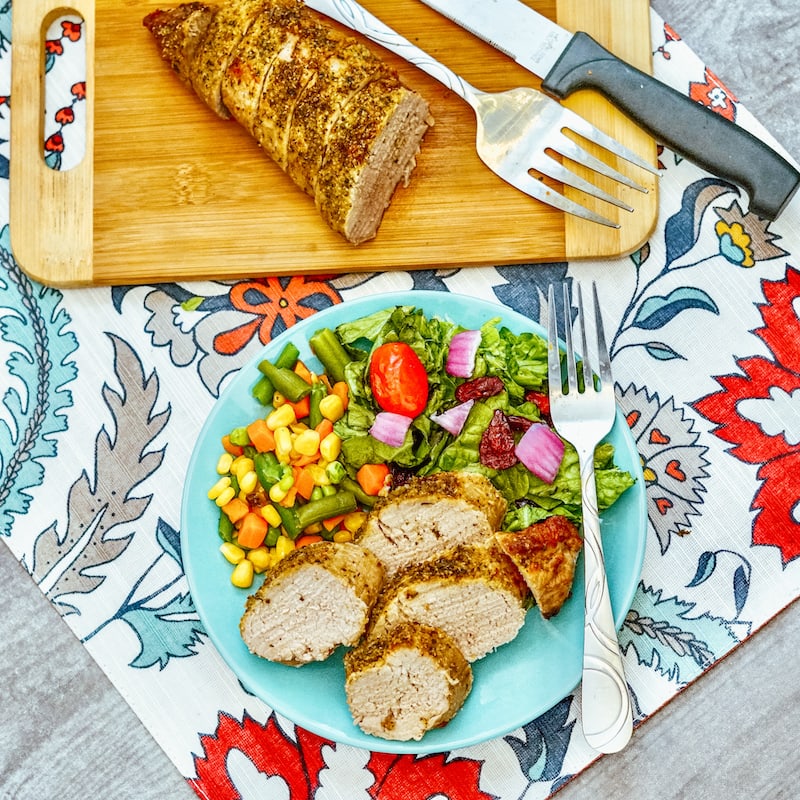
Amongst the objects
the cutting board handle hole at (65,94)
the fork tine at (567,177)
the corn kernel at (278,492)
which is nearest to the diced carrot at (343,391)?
the corn kernel at (278,492)

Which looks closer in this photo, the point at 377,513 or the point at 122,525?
the point at 377,513

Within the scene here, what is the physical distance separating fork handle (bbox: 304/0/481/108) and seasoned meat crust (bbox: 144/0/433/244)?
0.24ft

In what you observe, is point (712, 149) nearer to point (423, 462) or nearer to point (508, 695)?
point (423, 462)

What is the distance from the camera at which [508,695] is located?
11.5 ft

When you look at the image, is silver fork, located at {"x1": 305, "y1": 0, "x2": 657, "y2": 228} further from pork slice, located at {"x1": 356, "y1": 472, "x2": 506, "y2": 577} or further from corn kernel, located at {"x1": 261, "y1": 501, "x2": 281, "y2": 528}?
corn kernel, located at {"x1": 261, "y1": 501, "x2": 281, "y2": 528}

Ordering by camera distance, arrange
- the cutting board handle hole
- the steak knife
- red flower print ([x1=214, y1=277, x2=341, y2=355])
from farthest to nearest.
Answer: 1. the cutting board handle hole
2. red flower print ([x1=214, y1=277, x2=341, y2=355])
3. the steak knife

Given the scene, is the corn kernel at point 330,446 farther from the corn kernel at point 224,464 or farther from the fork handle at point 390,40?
the fork handle at point 390,40

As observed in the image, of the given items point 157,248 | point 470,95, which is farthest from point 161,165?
point 470,95

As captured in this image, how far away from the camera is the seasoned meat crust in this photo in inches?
145

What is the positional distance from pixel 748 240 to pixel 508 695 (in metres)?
2.04

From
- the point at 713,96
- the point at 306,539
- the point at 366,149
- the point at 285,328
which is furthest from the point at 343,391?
the point at 713,96

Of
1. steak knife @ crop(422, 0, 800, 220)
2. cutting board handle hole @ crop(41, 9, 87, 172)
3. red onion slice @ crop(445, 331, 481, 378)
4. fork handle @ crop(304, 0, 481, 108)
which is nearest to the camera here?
red onion slice @ crop(445, 331, 481, 378)

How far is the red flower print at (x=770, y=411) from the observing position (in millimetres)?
3861

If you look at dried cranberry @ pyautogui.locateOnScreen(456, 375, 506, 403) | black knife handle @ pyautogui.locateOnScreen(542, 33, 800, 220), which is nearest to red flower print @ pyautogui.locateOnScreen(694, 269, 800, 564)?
black knife handle @ pyautogui.locateOnScreen(542, 33, 800, 220)
